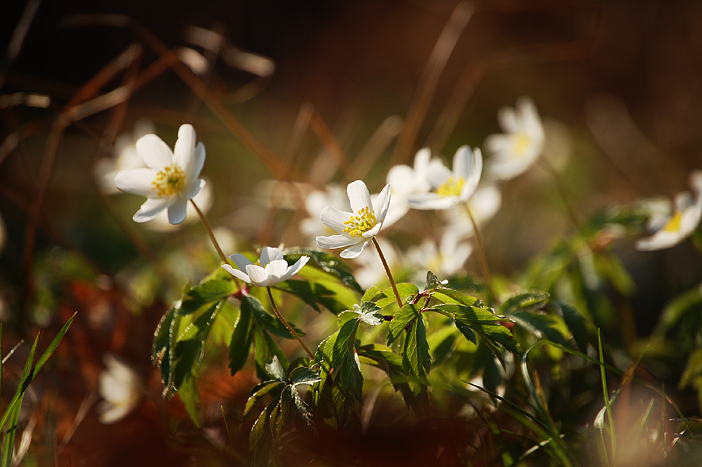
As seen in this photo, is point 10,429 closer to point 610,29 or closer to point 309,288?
point 309,288

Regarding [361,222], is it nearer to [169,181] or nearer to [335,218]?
[335,218]

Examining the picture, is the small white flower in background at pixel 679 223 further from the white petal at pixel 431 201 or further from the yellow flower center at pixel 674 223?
the white petal at pixel 431 201

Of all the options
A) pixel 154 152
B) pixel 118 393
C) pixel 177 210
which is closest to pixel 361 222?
pixel 177 210

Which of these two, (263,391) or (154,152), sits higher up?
(154,152)

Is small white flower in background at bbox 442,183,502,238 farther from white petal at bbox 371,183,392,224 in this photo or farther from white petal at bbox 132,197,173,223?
white petal at bbox 132,197,173,223

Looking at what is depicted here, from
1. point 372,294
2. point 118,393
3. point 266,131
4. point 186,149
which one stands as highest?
point 186,149

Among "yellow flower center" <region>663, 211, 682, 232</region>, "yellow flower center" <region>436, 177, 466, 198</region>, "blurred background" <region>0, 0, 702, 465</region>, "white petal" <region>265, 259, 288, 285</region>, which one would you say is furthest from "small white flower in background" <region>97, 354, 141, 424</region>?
"yellow flower center" <region>663, 211, 682, 232</region>

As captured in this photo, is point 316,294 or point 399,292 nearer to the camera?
point 399,292
